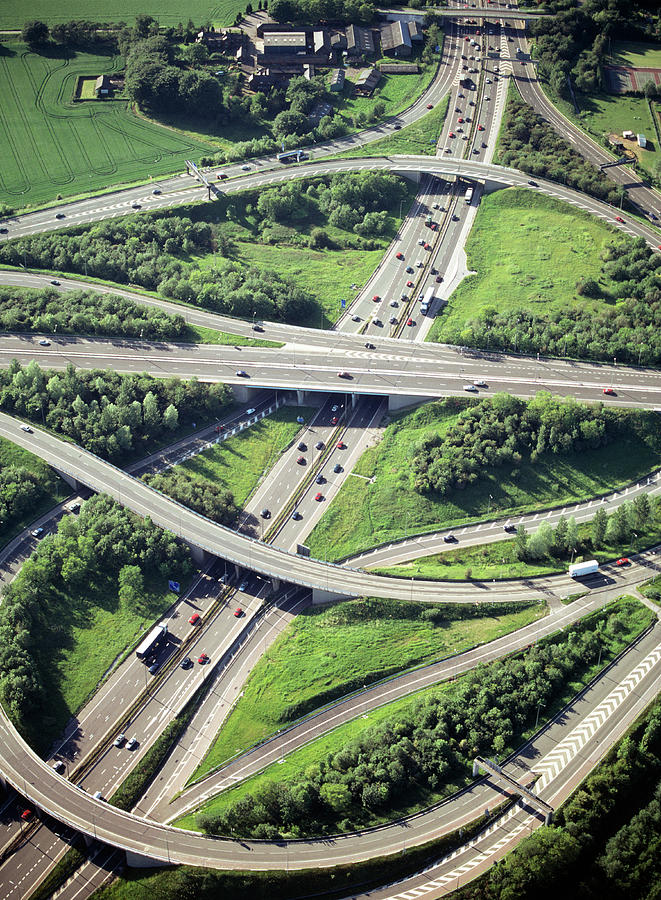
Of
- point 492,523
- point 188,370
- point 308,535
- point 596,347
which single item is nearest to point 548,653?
point 492,523

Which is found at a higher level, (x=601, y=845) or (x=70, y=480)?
(x=70, y=480)

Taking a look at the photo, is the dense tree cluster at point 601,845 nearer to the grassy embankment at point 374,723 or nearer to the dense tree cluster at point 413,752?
the grassy embankment at point 374,723

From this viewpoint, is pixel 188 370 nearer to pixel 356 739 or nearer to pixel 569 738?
pixel 356 739

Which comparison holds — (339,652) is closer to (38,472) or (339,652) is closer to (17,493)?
(17,493)

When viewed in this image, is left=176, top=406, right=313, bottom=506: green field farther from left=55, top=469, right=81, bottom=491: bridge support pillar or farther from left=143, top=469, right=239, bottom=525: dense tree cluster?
left=55, top=469, right=81, bottom=491: bridge support pillar

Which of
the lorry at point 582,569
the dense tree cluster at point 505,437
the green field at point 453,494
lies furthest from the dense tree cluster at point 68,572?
the lorry at point 582,569

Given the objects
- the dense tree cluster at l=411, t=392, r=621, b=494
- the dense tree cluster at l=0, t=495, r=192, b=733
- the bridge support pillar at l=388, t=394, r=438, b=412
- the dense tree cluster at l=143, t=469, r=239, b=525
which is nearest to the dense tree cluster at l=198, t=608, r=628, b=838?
the dense tree cluster at l=0, t=495, r=192, b=733

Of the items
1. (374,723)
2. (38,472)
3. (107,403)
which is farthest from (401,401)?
(38,472)

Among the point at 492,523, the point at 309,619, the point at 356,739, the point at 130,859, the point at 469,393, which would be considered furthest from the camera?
the point at 469,393
